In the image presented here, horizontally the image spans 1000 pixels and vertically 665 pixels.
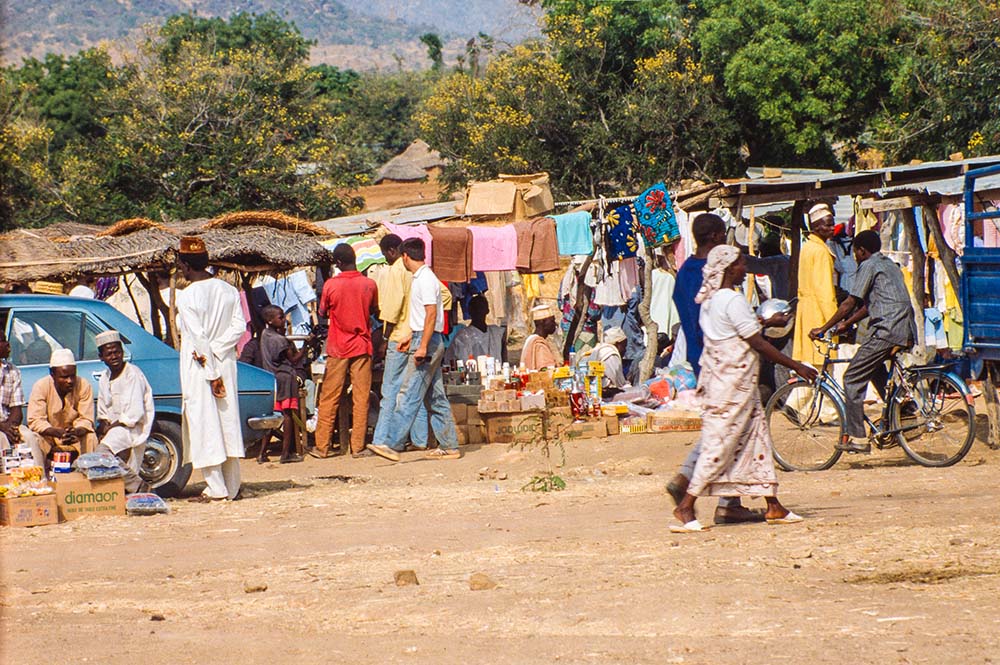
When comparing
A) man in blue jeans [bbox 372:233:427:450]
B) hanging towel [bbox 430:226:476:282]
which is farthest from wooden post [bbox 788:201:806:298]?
man in blue jeans [bbox 372:233:427:450]

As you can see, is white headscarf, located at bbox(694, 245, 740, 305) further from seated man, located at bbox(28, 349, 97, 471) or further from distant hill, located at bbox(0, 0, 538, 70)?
distant hill, located at bbox(0, 0, 538, 70)

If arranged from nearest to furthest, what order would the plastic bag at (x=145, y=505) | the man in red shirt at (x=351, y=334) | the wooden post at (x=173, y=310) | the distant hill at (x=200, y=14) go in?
1. the plastic bag at (x=145, y=505)
2. the man in red shirt at (x=351, y=334)
3. the wooden post at (x=173, y=310)
4. the distant hill at (x=200, y=14)

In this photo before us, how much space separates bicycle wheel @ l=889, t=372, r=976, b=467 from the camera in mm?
9367

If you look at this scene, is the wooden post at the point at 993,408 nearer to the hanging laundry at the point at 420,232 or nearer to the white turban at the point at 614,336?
the white turban at the point at 614,336

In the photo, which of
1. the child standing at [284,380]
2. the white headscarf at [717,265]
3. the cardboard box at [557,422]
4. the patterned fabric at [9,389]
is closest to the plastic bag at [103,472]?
the patterned fabric at [9,389]

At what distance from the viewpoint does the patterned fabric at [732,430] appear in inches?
277

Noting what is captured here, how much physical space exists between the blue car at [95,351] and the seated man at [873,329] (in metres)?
5.00

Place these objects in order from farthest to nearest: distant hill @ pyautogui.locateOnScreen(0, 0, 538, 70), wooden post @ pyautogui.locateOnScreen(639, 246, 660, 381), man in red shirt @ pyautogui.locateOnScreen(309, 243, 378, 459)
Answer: distant hill @ pyautogui.locateOnScreen(0, 0, 538, 70), wooden post @ pyautogui.locateOnScreen(639, 246, 660, 381), man in red shirt @ pyautogui.locateOnScreen(309, 243, 378, 459)

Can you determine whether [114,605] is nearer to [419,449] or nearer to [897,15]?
[419,449]

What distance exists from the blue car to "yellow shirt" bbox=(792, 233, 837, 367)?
5.21 meters

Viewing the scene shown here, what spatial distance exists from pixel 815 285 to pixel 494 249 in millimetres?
3849

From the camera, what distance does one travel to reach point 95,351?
32.2 ft

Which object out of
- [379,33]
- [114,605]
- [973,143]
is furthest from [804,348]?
[379,33]

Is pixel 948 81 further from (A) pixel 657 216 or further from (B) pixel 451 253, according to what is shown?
(B) pixel 451 253
